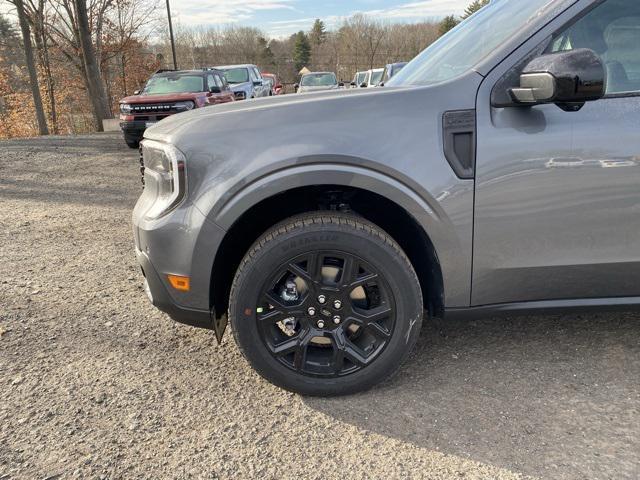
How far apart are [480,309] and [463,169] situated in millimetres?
693

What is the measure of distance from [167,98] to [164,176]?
921 cm

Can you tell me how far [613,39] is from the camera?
2.24 m

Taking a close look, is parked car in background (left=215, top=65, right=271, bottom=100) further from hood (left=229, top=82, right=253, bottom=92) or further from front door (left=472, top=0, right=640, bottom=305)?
front door (left=472, top=0, right=640, bottom=305)

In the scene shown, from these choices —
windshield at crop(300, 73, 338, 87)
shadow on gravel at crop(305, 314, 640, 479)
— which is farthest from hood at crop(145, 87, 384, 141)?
windshield at crop(300, 73, 338, 87)

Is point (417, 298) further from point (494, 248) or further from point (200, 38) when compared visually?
point (200, 38)

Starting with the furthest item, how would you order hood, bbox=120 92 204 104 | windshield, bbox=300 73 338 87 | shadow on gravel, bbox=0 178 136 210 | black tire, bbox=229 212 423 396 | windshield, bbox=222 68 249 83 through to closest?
windshield, bbox=300 73 338 87
windshield, bbox=222 68 249 83
hood, bbox=120 92 204 104
shadow on gravel, bbox=0 178 136 210
black tire, bbox=229 212 423 396

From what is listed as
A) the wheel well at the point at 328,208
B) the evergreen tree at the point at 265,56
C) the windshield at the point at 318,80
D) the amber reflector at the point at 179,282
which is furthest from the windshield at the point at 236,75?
the evergreen tree at the point at 265,56

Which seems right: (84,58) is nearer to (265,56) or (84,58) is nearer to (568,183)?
(568,183)

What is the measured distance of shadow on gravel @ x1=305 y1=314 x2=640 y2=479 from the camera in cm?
198

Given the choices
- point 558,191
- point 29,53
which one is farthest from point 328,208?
point 29,53

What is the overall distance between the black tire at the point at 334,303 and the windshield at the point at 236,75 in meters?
16.6

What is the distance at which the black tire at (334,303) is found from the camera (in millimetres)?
2209

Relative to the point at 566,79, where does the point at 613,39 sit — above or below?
above

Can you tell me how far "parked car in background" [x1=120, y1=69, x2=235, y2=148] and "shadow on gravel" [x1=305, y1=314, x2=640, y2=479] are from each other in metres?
9.23
